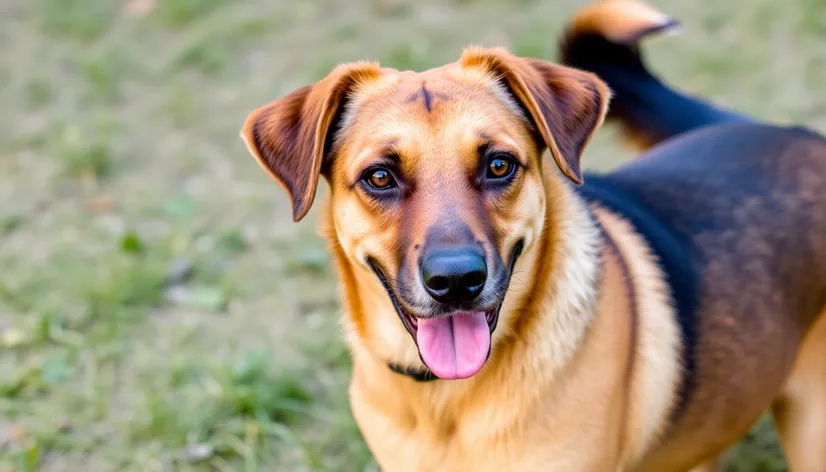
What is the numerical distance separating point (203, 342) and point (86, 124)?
236 centimetres

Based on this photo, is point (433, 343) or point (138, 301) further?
point (138, 301)

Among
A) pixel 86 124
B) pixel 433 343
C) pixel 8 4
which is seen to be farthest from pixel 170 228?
pixel 8 4

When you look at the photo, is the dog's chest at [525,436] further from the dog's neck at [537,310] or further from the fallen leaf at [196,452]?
the fallen leaf at [196,452]

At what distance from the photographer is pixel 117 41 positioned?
634cm

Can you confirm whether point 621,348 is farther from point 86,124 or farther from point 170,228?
point 86,124

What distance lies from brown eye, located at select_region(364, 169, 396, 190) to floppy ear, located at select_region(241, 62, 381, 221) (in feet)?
0.52

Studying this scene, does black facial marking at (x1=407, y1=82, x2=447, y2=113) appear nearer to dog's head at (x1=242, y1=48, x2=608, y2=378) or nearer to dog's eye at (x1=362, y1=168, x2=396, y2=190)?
dog's head at (x1=242, y1=48, x2=608, y2=378)

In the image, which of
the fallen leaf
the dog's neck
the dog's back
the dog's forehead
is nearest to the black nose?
the dog's neck

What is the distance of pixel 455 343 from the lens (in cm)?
234

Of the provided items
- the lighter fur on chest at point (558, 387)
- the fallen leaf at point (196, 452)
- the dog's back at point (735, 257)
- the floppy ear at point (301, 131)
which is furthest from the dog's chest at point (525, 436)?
the fallen leaf at point (196, 452)

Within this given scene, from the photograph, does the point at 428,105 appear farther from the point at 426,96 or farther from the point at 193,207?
the point at 193,207

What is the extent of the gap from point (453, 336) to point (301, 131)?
2.46 ft

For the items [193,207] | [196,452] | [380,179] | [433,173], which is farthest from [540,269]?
[193,207]

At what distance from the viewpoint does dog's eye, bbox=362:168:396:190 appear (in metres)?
2.37
